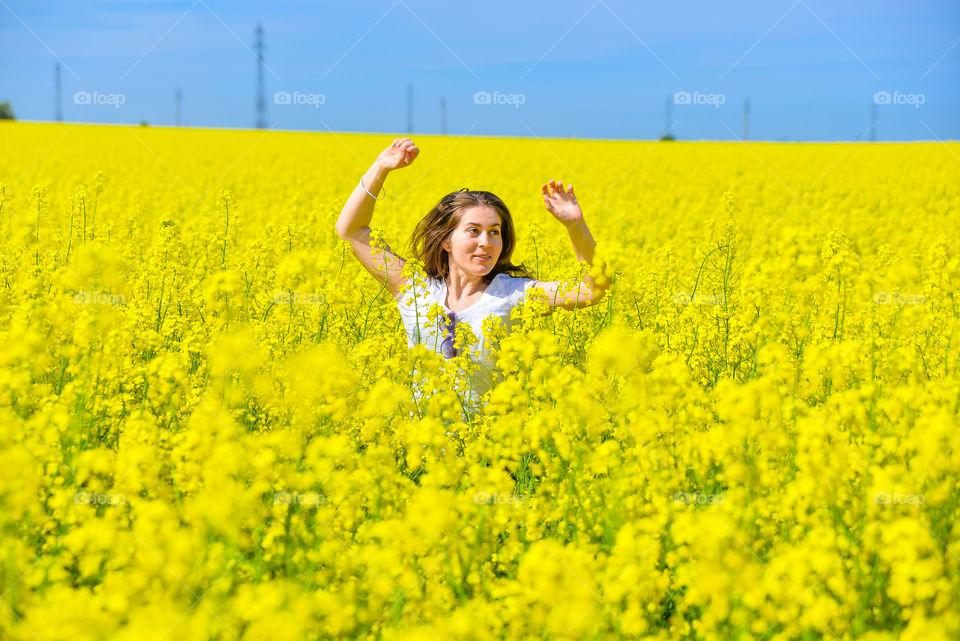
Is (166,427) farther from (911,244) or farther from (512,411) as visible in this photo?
(911,244)

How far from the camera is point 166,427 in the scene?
3393 mm

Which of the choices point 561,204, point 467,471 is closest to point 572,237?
point 561,204

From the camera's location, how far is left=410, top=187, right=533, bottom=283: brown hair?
13.0 feet

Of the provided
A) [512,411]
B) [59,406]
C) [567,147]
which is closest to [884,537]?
[512,411]

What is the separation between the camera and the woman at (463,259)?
3.65 metres

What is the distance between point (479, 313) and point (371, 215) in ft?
2.40

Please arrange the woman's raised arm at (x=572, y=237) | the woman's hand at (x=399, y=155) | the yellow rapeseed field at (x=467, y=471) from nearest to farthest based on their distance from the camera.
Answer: the yellow rapeseed field at (x=467, y=471), the woman's raised arm at (x=572, y=237), the woman's hand at (x=399, y=155)

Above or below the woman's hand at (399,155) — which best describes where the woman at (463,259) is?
below

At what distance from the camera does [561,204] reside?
3.63 metres

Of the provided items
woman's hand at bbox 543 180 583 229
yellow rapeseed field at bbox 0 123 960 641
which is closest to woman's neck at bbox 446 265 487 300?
yellow rapeseed field at bbox 0 123 960 641

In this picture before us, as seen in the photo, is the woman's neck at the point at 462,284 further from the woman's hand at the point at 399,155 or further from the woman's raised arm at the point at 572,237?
the woman's hand at the point at 399,155

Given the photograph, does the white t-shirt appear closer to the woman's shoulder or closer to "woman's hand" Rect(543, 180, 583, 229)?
the woman's shoulder

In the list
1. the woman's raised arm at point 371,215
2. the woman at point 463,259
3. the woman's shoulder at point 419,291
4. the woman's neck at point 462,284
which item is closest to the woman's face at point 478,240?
the woman at point 463,259

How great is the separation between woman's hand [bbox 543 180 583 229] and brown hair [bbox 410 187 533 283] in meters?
0.28
